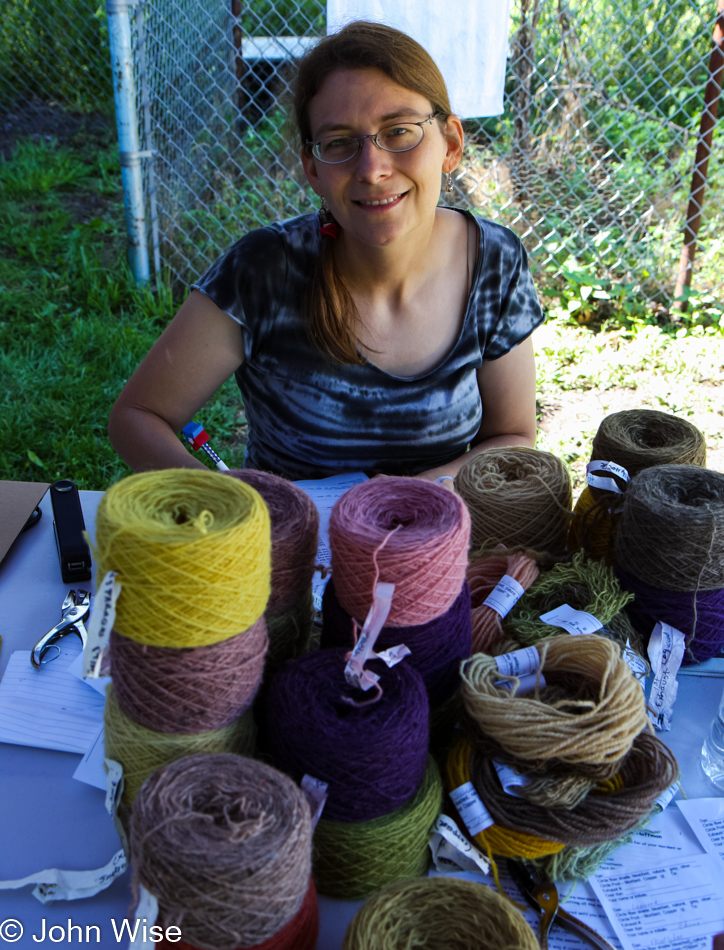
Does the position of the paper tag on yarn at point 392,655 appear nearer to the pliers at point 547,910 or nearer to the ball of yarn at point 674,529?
the pliers at point 547,910

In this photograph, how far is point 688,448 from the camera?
4.01 feet

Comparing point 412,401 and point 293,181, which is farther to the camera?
point 293,181

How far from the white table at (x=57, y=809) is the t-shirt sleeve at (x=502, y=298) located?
2.43 ft

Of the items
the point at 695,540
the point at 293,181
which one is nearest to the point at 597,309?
the point at 293,181

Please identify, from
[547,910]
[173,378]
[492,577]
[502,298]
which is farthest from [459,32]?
[547,910]

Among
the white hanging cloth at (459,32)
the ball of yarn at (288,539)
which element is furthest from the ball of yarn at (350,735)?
the white hanging cloth at (459,32)

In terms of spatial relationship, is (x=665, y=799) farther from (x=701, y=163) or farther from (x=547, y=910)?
(x=701, y=163)

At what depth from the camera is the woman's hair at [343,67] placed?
1264mm

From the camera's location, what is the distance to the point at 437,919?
28.7 inches

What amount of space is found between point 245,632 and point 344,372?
32.1 inches

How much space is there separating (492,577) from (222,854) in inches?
23.1

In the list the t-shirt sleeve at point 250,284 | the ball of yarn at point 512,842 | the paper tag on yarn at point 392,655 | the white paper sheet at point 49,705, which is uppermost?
A: the t-shirt sleeve at point 250,284

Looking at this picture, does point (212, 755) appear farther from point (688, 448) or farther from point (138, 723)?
point (688, 448)

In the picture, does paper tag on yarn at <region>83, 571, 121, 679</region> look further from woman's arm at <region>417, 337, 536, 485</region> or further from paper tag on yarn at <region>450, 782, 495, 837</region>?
woman's arm at <region>417, 337, 536, 485</region>
